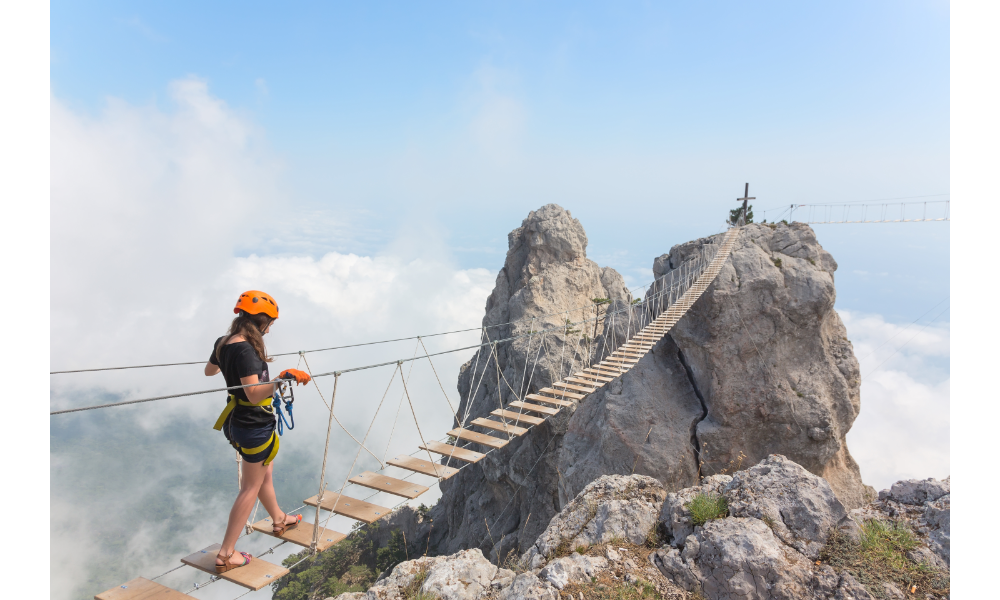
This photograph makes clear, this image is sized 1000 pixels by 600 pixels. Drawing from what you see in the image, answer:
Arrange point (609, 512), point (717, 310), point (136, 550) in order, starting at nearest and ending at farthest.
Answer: point (609, 512)
point (717, 310)
point (136, 550)

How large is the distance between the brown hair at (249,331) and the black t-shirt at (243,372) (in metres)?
0.05

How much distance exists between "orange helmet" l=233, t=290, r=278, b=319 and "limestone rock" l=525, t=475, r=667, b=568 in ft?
9.25

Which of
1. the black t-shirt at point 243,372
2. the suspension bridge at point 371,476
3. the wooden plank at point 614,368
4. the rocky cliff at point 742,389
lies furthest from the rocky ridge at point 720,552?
the rocky cliff at point 742,389

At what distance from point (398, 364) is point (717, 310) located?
33.1ft

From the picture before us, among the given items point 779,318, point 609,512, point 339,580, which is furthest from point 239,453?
point 339,580

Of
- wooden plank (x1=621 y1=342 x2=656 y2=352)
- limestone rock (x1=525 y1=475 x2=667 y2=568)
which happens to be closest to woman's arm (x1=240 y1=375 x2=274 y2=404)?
limestone rock (x1=525 y1=475 x2=667 y2=568)

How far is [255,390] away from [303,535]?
1.22 meters

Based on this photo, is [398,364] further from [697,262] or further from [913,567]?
[697,262]

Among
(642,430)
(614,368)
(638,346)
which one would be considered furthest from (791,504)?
(642,430)

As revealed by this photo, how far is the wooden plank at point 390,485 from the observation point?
4.05m

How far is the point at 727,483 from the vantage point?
14.4 ft

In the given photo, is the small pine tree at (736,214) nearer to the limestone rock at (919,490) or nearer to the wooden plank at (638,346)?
the wooden plank at (638,346)

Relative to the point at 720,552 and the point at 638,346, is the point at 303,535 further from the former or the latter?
the point at 638,346

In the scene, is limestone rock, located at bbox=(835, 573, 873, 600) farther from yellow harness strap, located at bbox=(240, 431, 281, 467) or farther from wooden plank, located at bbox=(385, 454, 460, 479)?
yellow harness strap, located at bbox=(240, 431, 281, 467)
